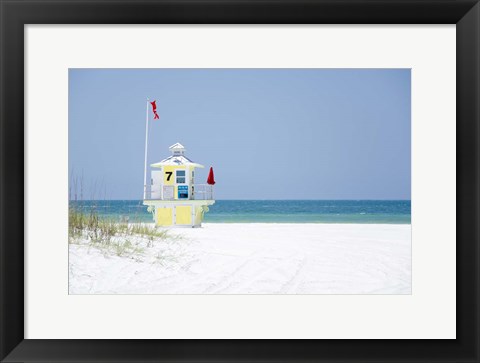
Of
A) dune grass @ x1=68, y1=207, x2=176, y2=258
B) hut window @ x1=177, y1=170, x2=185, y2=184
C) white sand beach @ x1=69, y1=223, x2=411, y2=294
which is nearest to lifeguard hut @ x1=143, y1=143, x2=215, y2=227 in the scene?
hut window @ x1=177, y1=170, x2=185, y2=184

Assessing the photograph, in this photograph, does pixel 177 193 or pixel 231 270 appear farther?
pixel 177 193

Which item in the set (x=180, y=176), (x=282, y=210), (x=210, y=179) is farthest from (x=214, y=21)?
(x=282, y=210)

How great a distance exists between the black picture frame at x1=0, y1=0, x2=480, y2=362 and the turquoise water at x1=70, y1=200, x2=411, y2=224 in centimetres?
159

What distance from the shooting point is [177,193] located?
5.81 m

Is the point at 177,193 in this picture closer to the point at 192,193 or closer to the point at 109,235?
the point at 192,193

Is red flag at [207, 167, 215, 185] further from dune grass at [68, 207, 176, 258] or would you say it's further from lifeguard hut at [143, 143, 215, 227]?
dune grass at [68, 207, 176, 258]

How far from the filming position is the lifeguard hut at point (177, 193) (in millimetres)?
4938

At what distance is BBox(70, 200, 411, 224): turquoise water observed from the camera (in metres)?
4.30

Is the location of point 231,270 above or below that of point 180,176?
below

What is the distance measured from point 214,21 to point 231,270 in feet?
7.54

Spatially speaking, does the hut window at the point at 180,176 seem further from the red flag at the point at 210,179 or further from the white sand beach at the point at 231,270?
the white sand beach at the point at 231,270

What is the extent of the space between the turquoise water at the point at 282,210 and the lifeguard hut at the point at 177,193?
0.78 feet

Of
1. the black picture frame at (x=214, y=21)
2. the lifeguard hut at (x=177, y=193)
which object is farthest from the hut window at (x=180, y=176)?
the black picture frame at (x=214, y=21)

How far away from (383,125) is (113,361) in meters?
4.04
